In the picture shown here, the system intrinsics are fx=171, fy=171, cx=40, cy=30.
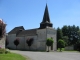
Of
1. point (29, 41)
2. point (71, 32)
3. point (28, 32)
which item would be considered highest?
point (71, 32)

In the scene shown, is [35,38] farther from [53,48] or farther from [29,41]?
[53,48]

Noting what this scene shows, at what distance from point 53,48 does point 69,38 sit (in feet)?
106

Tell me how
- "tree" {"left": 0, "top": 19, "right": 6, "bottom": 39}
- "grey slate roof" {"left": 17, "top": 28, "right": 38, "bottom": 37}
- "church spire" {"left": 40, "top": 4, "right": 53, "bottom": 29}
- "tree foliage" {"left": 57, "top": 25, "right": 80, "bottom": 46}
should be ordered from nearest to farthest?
"tree" {"left": 0, "top": 19, "right": 6, "bottom": 39}, "church spire" {"left": 40, "top": 4, "right": 53, "bottom": 29}, "grey slate roof" {"left": 17, "top": 28, "right": 38, "bottom": 37}, "tree foliage" {"left": 57, "top": 25, "right": 80, "bottom": 46}

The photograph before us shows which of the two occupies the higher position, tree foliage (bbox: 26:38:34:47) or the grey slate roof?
the grey slate roof

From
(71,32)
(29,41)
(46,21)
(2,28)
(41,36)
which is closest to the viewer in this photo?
(2,28)

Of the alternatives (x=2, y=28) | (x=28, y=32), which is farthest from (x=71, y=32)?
(x=2, y=28)

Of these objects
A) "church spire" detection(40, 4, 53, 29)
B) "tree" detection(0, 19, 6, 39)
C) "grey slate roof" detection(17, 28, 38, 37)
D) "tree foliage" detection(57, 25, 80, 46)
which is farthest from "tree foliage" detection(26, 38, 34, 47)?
"tree" detection(0, 19, 6, 39)

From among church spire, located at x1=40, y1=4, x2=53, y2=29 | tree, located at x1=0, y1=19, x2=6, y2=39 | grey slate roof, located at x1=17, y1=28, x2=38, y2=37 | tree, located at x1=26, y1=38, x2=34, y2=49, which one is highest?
church spire, located at x1=40, y1=4, x2=53, y2=29

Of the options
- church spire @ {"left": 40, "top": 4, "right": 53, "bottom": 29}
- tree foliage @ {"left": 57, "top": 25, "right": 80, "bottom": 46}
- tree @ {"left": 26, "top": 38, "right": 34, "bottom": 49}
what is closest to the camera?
church spire @ {"left": 40, "top": 4, "right": 53, "bottom": 29}

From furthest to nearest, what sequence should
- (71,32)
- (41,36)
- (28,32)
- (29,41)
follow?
(71,32), (28,32), (29,41), (41,36)

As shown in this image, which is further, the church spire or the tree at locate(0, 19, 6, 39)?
the church spire

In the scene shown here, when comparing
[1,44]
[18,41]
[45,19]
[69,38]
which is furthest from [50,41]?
[69,38]

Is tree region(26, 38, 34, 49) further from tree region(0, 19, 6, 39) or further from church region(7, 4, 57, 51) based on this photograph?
tree region(0, 19, 6, 39)

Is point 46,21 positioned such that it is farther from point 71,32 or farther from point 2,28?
point 2,28
